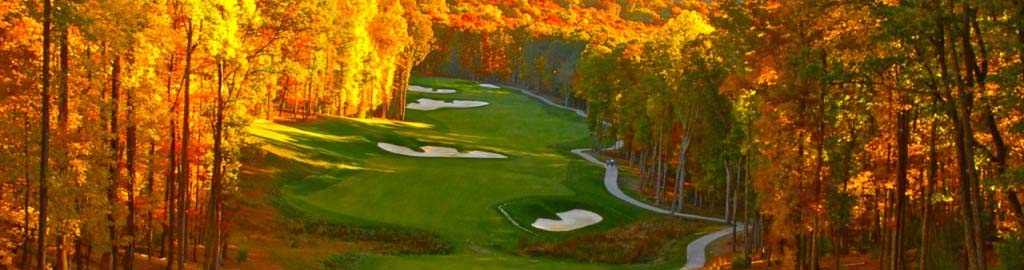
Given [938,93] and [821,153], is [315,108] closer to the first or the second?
[821,153]

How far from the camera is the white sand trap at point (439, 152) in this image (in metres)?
74.8

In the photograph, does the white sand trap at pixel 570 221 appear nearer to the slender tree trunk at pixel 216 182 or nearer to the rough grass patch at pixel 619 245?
the rough grass patch at pixel 619 245

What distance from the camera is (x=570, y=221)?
5581 centimetres

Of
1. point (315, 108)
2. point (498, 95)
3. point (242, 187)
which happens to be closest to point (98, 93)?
point (242, 187)

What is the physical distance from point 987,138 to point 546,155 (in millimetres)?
62228

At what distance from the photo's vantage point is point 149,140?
26969 millimetres

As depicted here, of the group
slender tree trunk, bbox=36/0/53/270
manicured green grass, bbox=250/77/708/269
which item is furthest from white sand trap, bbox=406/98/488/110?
slender tree trunk, bbox=36/0/53/270

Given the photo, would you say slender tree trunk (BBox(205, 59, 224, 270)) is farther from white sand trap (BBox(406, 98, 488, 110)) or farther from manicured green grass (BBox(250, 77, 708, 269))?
white sand trap (BBox(406, 98, 488, 110))

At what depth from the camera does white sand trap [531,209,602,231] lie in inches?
2122

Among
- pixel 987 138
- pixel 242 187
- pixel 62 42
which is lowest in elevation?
pixel 242 187

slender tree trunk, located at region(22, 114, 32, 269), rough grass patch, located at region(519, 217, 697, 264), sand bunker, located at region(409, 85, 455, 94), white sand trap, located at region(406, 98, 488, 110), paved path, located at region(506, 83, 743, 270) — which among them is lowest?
rough grass patch, located at region(519, 217, 697, 264)

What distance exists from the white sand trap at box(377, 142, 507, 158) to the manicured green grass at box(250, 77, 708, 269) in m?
1.30

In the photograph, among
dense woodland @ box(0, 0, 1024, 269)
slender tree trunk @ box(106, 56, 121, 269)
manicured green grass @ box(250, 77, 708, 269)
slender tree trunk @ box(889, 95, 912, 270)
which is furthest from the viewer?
manicured green grass @ box(250, 77, 708, 269)

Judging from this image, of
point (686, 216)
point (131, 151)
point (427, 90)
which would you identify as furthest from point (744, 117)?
point (427, 90)
